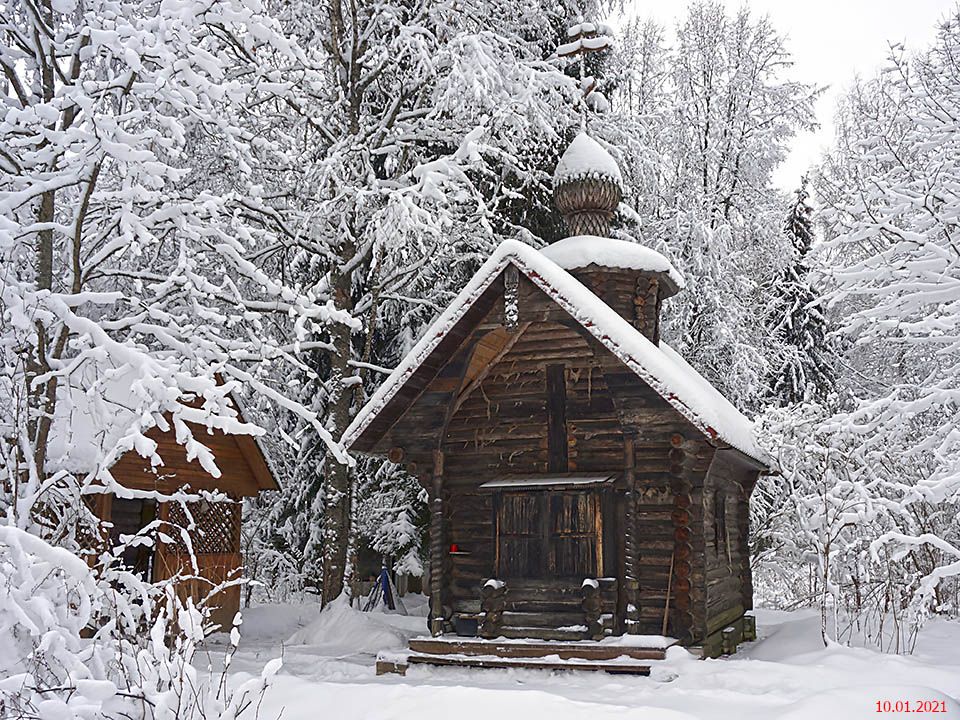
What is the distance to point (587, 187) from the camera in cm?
1759

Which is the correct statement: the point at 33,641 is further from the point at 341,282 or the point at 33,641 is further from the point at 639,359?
the point at 341,282

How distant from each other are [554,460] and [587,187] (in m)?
6.21

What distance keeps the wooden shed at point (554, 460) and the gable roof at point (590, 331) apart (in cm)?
3

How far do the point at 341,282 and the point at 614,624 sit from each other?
8.89 metres

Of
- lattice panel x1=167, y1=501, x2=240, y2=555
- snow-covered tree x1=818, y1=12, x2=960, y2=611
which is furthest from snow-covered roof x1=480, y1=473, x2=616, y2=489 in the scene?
lattice panel x1=167, y1=501, x2=240, y2=555

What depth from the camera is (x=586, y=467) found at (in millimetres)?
13508

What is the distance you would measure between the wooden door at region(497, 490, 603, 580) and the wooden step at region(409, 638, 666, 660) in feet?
3.55

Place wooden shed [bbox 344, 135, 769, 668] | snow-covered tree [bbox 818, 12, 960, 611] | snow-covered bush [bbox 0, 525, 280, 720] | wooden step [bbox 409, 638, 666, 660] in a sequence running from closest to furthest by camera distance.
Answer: snow-covered bush [bbox 0, 525, 280, 720]
snow-covered tree [bbox 818, 12, 960, 611]
wooden step [bbox 409, 638, 666, 660]
wooden shed [bbox 344, 135, 769, 668]

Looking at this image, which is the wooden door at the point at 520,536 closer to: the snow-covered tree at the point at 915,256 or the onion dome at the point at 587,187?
the snow-covered tree at the point at 915,256

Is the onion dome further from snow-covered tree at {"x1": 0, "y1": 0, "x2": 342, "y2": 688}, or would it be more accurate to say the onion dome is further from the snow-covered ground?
snow-covered tree at {"x1": 0, "y1": 0, "x2": 342, "y2": 688}

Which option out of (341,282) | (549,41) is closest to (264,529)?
(341,282)

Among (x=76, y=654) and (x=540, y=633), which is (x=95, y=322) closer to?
(x=76, y=654)

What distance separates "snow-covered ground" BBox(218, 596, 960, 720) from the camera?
8.23 m

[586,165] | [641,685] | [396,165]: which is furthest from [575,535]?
[396,165]
